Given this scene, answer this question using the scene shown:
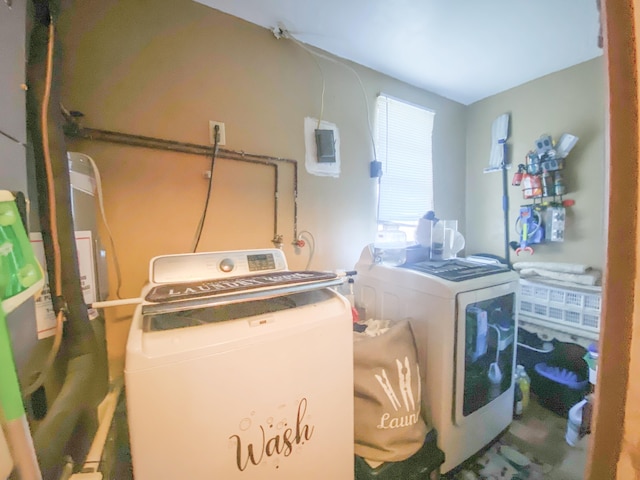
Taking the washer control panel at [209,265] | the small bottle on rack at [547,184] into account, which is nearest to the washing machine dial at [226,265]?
the washer control panel at [209,265]

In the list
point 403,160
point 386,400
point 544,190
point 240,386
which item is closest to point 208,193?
point 240,386

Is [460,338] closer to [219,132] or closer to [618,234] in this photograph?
[618,234]

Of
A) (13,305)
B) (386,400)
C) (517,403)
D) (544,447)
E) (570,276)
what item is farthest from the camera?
(570,276)

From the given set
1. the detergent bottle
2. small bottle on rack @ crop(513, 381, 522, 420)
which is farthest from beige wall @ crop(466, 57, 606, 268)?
small bottle on rack @ crop(513, 381, 522, 420)

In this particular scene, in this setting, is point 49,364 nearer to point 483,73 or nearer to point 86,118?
point 86,118

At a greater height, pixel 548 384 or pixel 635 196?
pixel 635 196

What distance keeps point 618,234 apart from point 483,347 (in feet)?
3.67

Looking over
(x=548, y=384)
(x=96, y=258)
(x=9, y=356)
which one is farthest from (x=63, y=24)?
(x=548, y=384)

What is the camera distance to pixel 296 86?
1552mm

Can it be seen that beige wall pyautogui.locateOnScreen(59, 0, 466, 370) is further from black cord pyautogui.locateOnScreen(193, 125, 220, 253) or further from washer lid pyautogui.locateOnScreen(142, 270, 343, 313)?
washer lid pyautogui.locateOnScreen(142, 270, 343, 313)

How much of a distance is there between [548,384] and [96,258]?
2.59m

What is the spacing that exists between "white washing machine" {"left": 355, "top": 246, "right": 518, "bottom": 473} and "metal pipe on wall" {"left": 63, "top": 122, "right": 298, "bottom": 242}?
0.71 metres

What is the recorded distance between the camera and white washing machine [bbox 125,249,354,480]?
60 cm

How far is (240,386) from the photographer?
0.68 meters
